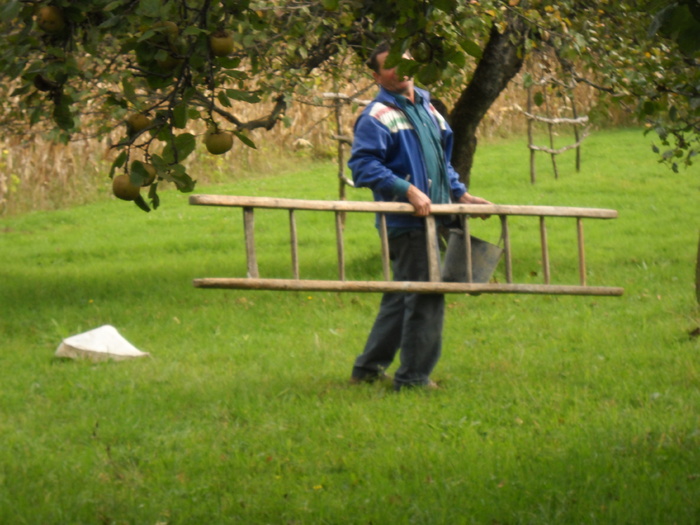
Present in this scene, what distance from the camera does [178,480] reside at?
15.1 feet

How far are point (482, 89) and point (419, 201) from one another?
523 cm

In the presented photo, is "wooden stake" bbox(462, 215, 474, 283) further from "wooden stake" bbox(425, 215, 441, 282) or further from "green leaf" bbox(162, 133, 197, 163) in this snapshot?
"green leaf" bbox(162, 133, 197, 163)

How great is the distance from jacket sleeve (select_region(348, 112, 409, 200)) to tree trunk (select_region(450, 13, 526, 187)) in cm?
464

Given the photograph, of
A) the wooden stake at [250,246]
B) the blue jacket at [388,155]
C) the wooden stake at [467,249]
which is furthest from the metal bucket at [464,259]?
the wooden stake at [250,246]

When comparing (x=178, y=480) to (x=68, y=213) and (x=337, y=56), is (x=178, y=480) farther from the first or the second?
(x=68, y=213)

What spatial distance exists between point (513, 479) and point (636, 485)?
0.51 metres

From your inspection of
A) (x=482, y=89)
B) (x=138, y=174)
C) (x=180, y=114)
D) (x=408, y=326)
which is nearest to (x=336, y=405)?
(x=408, y=326)

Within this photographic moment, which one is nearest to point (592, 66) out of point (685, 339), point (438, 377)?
point (685, 339)

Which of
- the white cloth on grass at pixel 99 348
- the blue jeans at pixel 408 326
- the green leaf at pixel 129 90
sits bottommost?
the white cloth on grass at pixel 99 348

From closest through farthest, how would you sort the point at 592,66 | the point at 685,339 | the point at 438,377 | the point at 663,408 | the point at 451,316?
the point at 663,408 < the point at 438,377 < the point at 685,339 < the point at 592,66 < the point at 451,316

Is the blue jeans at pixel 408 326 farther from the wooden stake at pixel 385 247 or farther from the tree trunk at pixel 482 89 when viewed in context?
the tree trunk at pixel 482 89

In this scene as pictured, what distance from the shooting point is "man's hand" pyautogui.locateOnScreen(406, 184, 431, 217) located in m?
5.14

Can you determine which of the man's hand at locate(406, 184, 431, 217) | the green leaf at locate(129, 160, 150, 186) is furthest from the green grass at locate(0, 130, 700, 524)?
the green leaf at locate(129, 160, 150, 186)

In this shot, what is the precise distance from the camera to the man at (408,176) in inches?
210
